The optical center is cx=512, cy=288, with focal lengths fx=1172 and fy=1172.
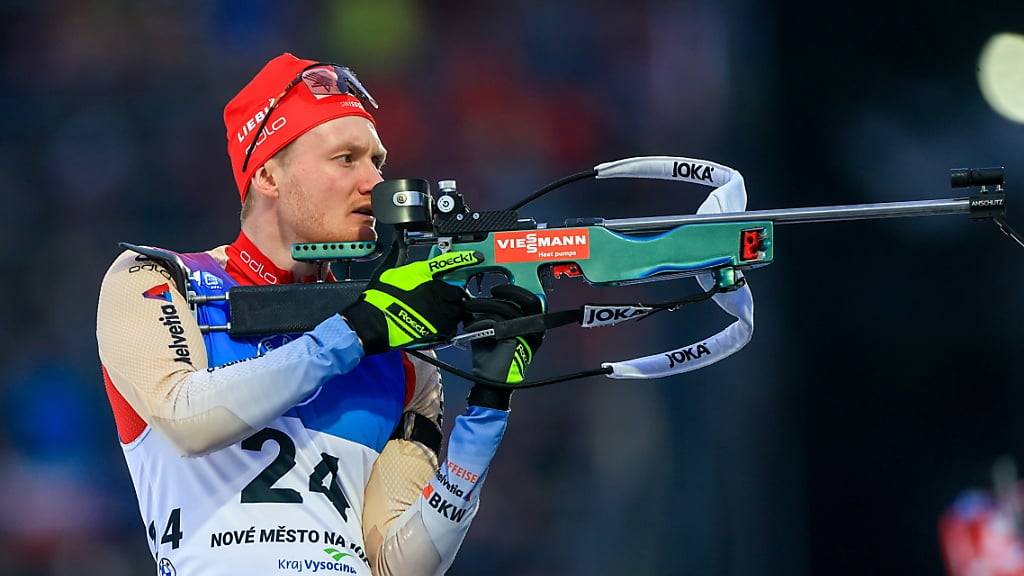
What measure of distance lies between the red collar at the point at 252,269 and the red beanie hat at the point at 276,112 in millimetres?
180

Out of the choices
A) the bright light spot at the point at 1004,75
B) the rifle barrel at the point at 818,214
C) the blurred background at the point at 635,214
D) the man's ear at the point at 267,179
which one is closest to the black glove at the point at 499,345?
the rifle barrel at the point at 818,214

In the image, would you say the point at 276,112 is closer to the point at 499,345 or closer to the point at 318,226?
the point at 318,226

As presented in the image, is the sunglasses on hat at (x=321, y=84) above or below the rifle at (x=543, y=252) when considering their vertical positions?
above

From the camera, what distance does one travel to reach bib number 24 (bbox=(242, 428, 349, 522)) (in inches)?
94.7

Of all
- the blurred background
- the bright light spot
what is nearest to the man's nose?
the blurred background

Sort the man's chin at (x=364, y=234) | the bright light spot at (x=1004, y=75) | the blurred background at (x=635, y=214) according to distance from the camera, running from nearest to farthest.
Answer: the man's chin at (x=364, y=234) < the blurred background at (x=635, y=214) < the bright light spot at (x=1004, y=75)

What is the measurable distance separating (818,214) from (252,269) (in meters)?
1.25

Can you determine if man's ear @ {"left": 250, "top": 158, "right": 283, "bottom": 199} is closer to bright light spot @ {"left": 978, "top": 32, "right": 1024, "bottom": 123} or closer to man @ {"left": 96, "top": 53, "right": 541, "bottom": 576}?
man @ {"left": 96, "top": 53, "right": 541, "bottom": 576}

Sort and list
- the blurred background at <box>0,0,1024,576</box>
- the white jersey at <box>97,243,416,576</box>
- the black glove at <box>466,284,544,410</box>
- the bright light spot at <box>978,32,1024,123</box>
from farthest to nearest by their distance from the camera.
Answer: the bright light spot at <box>978,32,1024,123</box>, the blurred background at <box>0,0,1024,576</box>, the black glove at <box>466,284,544,410</box>, the white jersey at <box>97,243,416,576</box>

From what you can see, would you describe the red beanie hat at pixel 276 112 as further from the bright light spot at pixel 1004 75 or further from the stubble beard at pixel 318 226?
the bright light spot at pixel 1004 75

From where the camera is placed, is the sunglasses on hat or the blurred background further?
the blurred background

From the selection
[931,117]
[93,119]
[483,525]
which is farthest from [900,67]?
[93,119]

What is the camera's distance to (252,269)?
2.67 m

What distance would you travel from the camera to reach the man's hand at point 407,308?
227 cm
